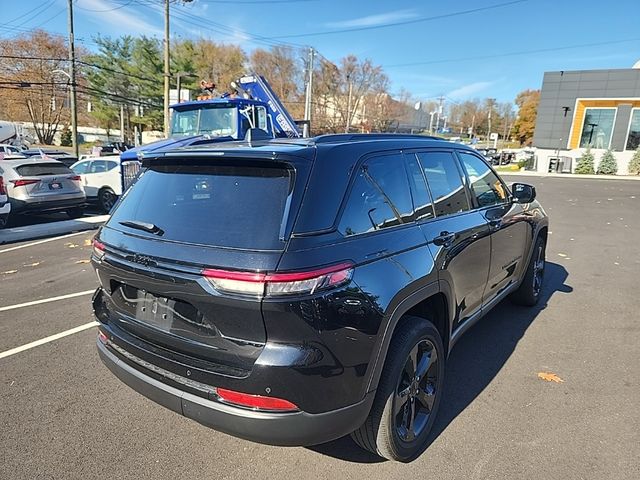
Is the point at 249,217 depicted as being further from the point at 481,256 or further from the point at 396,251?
the point at 481,256

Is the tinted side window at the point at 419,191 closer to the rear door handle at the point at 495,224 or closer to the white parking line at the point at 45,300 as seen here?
the rear door handle at the point at 495,224

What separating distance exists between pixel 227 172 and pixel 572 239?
867cm

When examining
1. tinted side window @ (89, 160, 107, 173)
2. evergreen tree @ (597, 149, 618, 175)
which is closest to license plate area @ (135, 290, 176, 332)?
tinted side window @ (89, 160, 107, 173)

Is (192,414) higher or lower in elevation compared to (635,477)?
higher

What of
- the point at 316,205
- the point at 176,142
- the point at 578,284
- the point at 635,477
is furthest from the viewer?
the point at 176,142

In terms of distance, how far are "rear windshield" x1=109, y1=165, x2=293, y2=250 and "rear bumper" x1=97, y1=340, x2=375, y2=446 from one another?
29.8 inches

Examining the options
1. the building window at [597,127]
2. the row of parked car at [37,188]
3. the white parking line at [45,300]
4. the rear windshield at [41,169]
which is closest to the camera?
the white parking line at [45,300]

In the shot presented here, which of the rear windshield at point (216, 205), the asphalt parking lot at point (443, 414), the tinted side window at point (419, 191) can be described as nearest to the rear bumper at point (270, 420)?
the asphalt parking lot at point (443, 414)

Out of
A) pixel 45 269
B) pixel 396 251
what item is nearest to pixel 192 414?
→ pixel 396 251

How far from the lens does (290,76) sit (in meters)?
55.6

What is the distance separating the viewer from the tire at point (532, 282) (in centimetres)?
476

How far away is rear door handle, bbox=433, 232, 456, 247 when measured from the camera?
2709 mm

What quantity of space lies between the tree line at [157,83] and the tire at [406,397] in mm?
47537

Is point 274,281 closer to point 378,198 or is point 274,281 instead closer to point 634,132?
point 378,198
